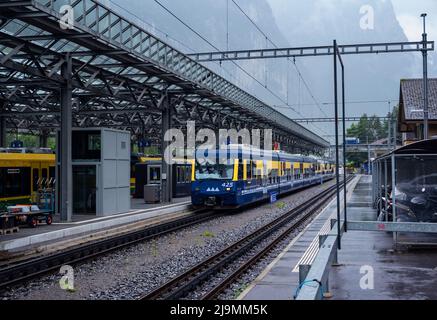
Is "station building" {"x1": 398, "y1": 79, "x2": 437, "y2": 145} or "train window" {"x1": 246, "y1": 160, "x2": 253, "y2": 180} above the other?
"station building" {"x1": 398, "y1": 79, "x2": 437, "y2": 145}

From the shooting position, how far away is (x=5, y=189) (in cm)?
2086

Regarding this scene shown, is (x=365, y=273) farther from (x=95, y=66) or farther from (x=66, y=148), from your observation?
(x=95, y=66)

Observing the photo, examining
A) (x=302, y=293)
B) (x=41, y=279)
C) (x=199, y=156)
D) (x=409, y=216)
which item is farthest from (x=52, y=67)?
(x=302, y=293)

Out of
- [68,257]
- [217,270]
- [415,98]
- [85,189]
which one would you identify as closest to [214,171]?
[85,189]

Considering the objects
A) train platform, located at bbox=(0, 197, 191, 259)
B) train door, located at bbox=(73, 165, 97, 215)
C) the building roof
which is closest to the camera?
train platform, located at bbox=(0, 197, 191, 259)

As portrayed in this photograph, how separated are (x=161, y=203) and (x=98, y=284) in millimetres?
17589

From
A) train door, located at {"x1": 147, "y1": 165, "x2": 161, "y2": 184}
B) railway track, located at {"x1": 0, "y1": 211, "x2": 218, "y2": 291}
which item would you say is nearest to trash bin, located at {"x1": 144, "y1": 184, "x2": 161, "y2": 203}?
train door, located at {"x1": 147, "y1": 165, "x2": 161, "y2": 184}

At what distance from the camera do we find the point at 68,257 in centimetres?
1284

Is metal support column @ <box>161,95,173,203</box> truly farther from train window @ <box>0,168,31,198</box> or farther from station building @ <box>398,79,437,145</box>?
station building @ <box>398,79,437,145</box>

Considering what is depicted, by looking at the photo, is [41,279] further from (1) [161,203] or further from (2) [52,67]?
(1) [161,203]

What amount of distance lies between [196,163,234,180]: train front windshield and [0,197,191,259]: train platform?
2534 mm

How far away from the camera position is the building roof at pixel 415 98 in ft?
116

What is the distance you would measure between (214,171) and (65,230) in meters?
9.42

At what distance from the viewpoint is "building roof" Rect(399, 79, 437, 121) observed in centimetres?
3550
